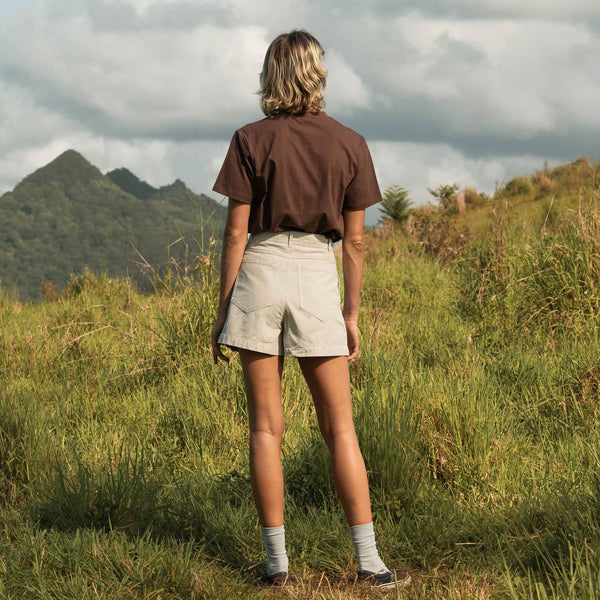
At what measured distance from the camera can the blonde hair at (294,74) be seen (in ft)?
10.3

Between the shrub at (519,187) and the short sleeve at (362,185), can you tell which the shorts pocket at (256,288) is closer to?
the short sleeve at (362,185)

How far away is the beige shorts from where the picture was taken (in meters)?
3.16

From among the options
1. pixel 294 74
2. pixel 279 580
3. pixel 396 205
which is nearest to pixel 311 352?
pixel 279 580

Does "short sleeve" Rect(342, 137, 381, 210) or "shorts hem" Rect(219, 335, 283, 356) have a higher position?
"short sleeve" Rect(342, 137, 381, 210)

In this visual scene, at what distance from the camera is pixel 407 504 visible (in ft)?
13.2

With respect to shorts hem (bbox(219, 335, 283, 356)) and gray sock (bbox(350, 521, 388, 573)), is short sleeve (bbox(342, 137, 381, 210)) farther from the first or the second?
gray sock (bbox(350, 521, 388, 573))

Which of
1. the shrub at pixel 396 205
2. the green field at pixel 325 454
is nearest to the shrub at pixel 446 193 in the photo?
the shrub at pixel 396 205

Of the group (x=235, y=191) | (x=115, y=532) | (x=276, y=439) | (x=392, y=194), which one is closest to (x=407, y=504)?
(x=276, y=439)

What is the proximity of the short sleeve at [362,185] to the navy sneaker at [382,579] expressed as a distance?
1625 millimetres

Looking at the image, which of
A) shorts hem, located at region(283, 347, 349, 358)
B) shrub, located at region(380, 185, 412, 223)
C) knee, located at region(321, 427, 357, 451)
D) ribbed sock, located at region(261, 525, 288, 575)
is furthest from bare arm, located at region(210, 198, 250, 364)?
shrub, located at region(380, 185, 412, 223)

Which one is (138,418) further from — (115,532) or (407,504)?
(407,504)

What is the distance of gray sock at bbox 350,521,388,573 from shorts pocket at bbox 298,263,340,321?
948 mm

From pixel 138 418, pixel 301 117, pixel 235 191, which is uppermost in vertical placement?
pixel 301 117

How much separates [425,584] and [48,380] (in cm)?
485
